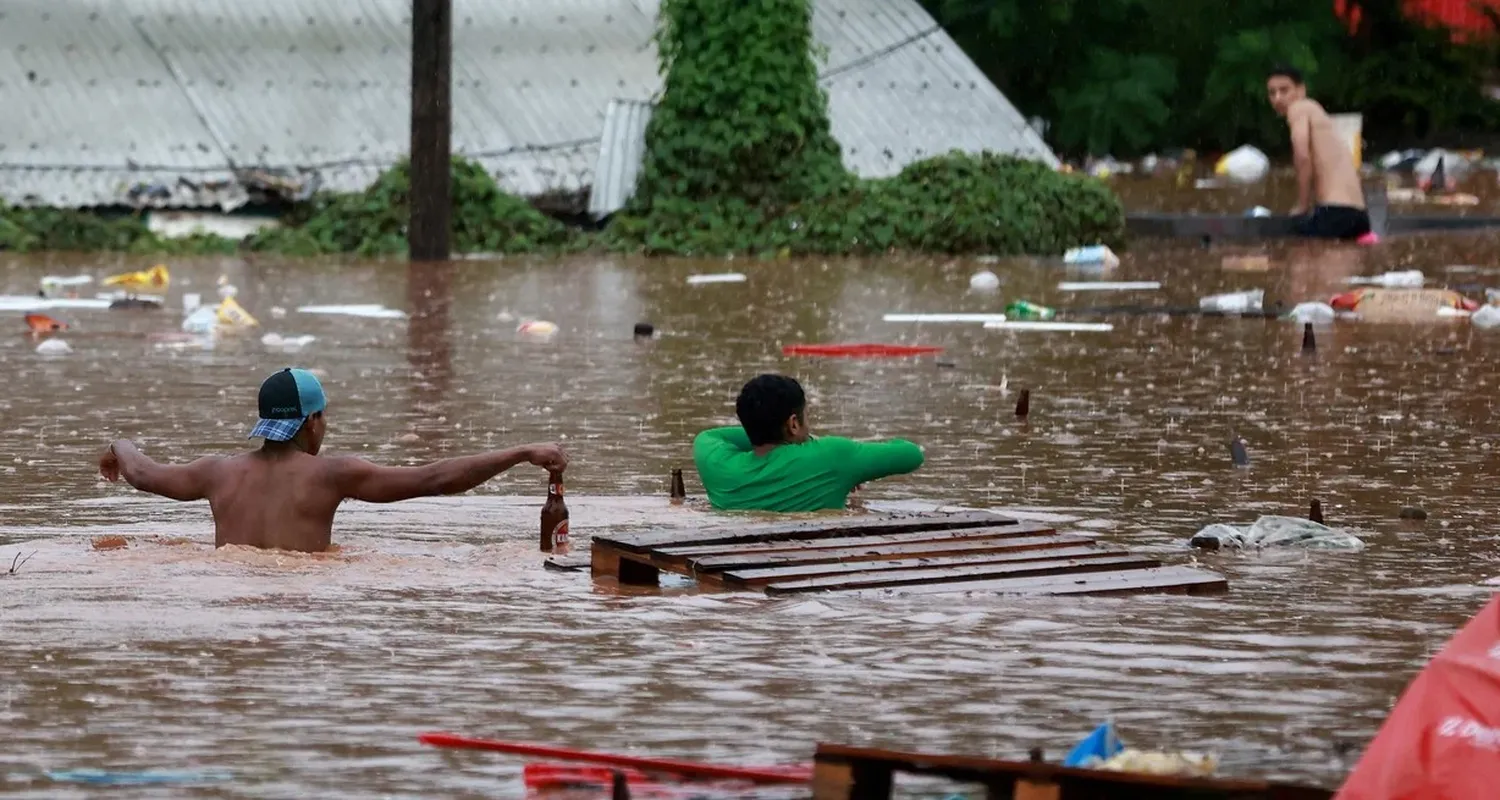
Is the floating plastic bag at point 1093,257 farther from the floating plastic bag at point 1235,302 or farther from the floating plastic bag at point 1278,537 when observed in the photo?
the floating plastic bag at point 1278,537

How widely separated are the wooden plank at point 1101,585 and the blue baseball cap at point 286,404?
1.92 m

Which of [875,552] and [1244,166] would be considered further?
[1244,166]

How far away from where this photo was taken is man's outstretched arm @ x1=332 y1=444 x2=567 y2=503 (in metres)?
8.12

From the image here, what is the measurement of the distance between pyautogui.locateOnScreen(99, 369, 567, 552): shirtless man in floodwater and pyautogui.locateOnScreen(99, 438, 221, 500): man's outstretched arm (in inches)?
3.8

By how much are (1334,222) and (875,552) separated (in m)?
15.0

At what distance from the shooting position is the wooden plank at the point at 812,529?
26.3 feet

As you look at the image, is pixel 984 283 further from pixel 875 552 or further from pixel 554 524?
pixel 875 552

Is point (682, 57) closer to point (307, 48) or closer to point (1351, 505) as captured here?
point (307, 48)

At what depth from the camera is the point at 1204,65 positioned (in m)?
35.6

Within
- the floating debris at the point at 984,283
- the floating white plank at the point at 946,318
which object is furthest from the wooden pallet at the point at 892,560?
the floating debris at the point at 984,283

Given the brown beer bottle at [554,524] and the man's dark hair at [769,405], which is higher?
the man's dark hair at [769,405]

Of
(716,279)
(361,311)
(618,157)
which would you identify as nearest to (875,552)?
(361,311)

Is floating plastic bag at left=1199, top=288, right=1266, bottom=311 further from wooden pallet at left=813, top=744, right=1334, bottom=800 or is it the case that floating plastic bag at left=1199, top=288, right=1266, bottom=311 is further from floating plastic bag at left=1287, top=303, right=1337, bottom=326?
wooden pallet at left=813, top=744, right=1334, bottom=800

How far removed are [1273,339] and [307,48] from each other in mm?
13258
